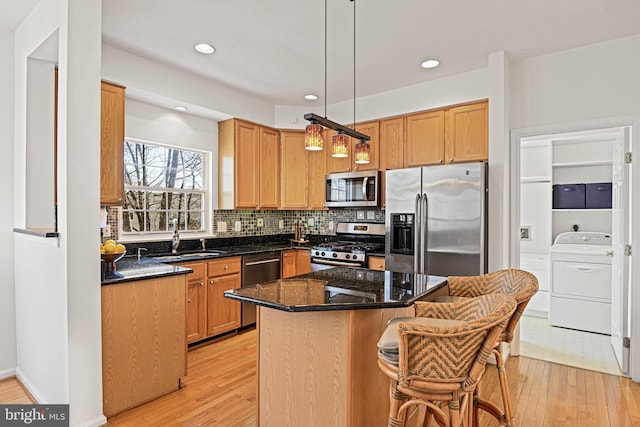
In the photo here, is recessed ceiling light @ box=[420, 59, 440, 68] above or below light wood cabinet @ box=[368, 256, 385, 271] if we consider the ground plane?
above

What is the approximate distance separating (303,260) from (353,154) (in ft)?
4.78

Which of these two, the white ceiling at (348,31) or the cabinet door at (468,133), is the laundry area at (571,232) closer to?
the cabinet door at (468,133)

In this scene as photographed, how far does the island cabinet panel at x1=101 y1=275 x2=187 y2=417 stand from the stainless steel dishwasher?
1.31m

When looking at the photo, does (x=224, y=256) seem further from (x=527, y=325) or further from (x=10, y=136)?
(x=527, y=325)

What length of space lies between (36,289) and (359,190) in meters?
3.13

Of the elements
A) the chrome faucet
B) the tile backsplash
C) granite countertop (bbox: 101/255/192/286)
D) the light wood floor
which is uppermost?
the tile backsplash

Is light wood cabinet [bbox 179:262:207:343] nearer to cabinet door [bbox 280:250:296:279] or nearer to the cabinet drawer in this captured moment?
the cabinet drawer

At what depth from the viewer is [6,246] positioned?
286 centimetres

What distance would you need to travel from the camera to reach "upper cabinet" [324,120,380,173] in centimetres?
432

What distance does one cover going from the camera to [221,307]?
3.77 metres

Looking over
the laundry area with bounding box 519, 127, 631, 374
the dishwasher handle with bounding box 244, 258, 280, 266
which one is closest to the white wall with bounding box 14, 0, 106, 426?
the dishwasher handle with bounding box 244, 258, 280, 266

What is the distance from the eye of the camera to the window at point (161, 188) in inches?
147

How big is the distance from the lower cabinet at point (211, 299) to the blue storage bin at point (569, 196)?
416 centimetres

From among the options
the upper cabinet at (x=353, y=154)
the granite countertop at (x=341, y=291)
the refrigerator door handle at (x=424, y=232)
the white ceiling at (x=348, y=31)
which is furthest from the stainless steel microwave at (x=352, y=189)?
the granite countertop at (x=341, y=291)
